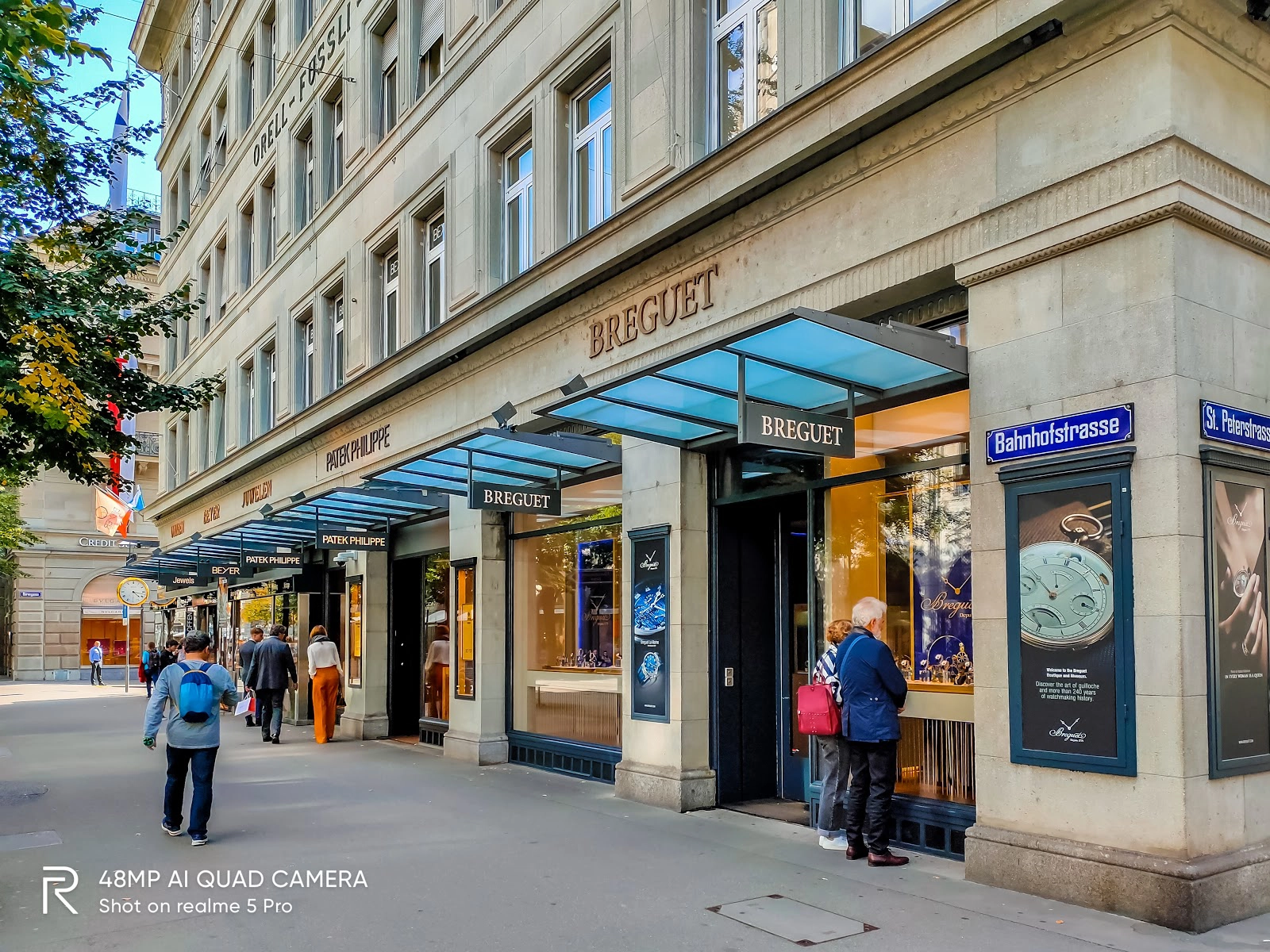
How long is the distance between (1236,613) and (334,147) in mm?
18905

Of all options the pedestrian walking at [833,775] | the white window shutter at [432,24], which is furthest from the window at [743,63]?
the white window shutter at [432,24]

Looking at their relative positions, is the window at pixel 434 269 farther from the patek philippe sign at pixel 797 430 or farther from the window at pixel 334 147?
the patek philippe sign at pixel 797 430

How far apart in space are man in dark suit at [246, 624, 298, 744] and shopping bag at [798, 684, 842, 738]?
467 inches

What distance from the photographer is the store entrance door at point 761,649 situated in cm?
1095

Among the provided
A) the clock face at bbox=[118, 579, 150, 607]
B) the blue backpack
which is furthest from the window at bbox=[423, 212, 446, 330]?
the clock face at bbox=[118, 579, 150, 607]

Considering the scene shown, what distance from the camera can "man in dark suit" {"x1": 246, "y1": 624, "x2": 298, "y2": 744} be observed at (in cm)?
1834

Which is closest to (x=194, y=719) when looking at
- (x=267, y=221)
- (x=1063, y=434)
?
(x=1063, y=434)

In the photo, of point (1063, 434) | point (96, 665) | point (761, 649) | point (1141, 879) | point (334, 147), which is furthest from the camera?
point (96, 665)

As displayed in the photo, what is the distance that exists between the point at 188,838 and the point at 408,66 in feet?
40.8

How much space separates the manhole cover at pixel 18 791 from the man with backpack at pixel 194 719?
144 inches

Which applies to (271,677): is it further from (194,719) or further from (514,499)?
(194,719)

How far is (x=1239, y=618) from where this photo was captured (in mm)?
6934

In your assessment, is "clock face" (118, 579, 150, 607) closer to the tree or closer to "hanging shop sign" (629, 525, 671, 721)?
the tree

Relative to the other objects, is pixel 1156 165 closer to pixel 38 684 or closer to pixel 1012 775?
pixel 1012 775
